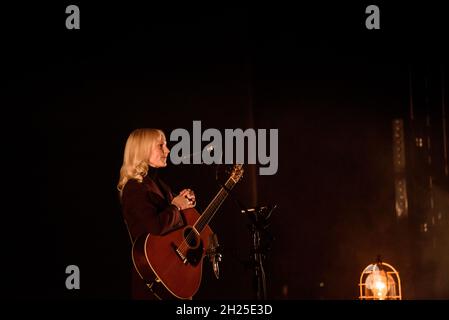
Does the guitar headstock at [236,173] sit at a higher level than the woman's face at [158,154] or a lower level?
Result: lower

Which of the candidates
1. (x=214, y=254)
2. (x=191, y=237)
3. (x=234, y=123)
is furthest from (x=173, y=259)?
(x=234, y=123)

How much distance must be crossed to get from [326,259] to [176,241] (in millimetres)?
1986

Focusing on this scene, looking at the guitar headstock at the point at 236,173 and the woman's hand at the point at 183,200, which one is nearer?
the woman's hand at the point at 183,200

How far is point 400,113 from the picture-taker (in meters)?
5.13

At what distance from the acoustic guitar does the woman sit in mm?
56

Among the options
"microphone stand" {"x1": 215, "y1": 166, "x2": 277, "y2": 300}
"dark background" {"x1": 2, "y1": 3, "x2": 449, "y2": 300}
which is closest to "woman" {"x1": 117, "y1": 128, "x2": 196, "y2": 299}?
"microphone stand" {"x1": 215, "y1": 166, "x2": 277, "y2": 300}

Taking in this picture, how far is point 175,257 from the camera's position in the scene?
3496 mm

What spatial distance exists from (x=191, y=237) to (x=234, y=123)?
136 centimetres

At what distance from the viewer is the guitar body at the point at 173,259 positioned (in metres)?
3.37

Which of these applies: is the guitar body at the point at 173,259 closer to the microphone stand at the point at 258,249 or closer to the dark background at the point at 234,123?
the microphone stand at the point at 258,249

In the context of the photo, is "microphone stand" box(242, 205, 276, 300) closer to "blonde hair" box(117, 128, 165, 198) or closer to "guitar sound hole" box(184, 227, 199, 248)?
"guitar sound hole" box(184, 227, 199, 248)

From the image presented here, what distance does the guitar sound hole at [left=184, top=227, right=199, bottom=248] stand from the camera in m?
3.60

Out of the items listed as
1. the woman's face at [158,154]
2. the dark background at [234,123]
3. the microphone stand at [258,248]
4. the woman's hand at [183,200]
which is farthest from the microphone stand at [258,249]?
the dark background at [234,123]

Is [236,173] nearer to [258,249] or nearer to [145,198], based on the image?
[258,249]
